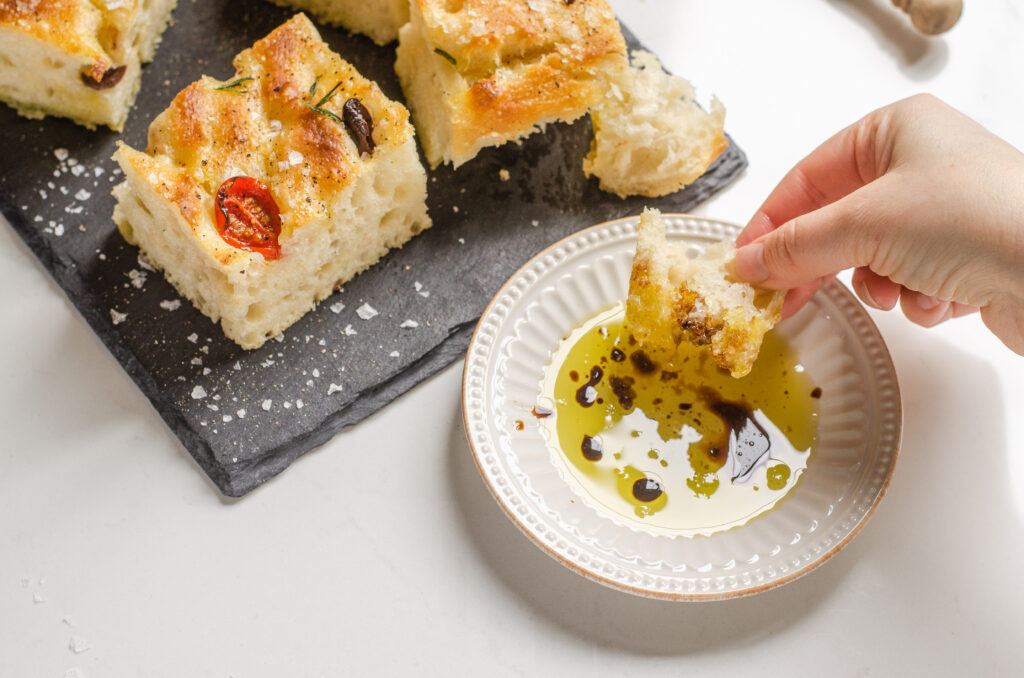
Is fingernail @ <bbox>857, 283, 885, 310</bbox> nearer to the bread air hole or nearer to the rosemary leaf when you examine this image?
the rosemary leaf

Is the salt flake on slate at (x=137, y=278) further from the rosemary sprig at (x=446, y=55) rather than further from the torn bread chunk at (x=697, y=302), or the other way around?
the torn bread chunk at (x=697, y=302)

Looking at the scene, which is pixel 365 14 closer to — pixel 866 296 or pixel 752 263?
pixel 752 263

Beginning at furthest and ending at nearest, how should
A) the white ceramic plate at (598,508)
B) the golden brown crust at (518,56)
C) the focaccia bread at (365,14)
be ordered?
the focaccia bread at (365,14)
the golden brown crust at (518,56)
the white ceramic plate at (598,508)

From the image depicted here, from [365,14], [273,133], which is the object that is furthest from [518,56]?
[273,133]

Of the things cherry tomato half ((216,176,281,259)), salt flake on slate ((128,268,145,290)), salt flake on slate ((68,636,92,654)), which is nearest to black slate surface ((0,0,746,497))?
salt flake on slate ((128,268,145,290))

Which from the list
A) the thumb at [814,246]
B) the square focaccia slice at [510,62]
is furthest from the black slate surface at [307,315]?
the thumb at [814,246]
